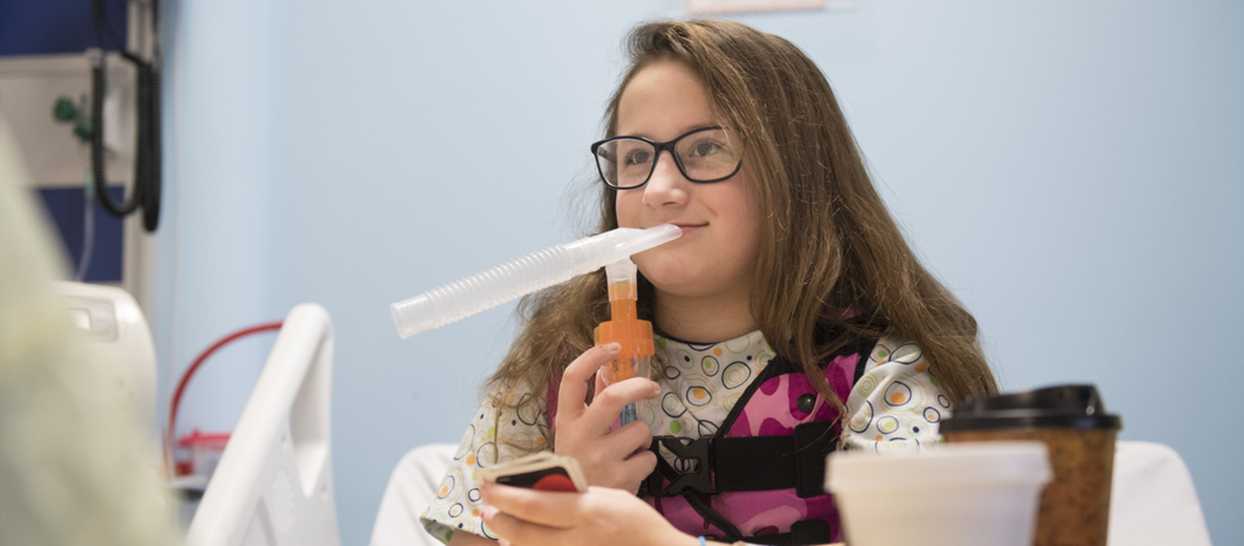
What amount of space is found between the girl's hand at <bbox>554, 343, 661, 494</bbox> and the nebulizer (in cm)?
4

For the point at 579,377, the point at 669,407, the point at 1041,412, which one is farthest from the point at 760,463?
the point at 1041,412

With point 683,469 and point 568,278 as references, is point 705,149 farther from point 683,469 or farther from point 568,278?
point 683,469

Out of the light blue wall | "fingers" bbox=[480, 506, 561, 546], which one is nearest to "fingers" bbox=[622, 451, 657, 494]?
"fingers" bbox=[480, 506, 561, 546]

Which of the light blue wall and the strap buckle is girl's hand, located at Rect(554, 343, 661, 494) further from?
the light blue wall

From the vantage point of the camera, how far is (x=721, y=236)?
1265 millimetres

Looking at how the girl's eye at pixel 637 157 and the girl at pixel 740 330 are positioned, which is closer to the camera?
the girl at pixel 740 330

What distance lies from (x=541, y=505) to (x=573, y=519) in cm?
3

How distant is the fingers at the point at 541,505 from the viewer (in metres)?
0.78

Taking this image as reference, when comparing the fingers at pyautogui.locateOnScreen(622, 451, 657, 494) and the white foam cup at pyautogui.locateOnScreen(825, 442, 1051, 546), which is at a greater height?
Answer: the white foam cup at pyautogui.locateOnScreen(825, 442, 1051, 546)

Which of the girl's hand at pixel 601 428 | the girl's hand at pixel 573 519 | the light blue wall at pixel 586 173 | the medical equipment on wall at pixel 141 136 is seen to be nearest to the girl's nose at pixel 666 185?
the girl's hand at pixel 601 428

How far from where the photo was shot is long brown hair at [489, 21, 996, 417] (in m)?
1.26

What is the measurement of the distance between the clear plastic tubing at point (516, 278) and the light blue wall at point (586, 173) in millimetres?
1006

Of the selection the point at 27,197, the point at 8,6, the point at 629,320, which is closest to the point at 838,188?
the point at 629,320

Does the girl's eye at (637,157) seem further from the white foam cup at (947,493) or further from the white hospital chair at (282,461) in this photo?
the white foam cup at (947,493)
